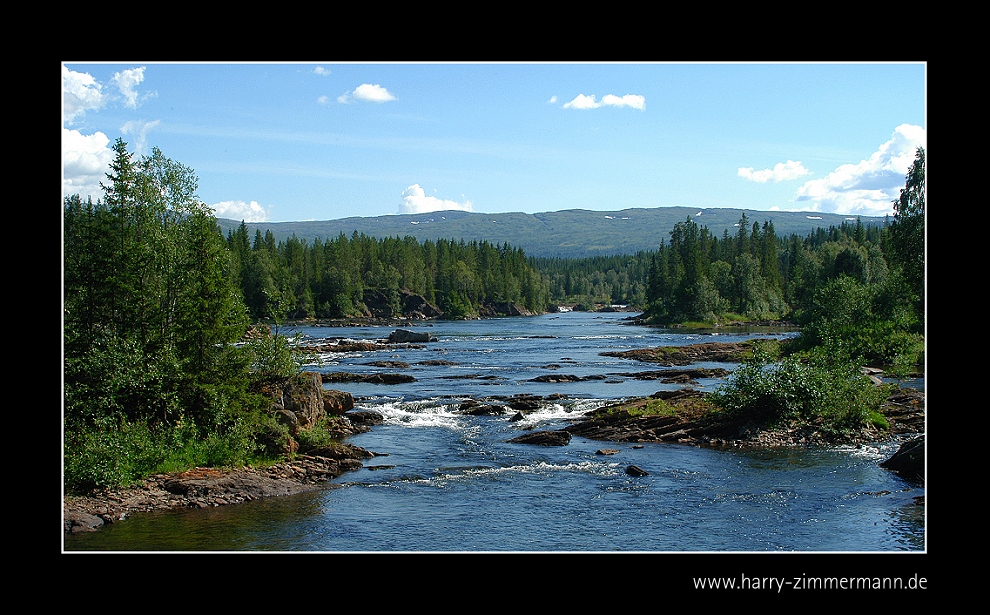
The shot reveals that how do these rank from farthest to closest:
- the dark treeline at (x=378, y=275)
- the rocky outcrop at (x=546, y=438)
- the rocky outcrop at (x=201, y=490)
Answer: the dark treeline at (x=378, y=275)
the rocky outcrop at (x=546, y=438)
the rocky outcrop at (x=201, y=490)

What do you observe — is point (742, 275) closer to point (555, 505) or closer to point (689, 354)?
point (689, 354)

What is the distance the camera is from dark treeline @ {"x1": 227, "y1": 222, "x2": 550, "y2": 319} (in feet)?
423

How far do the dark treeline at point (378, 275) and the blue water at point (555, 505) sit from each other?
90.3 m

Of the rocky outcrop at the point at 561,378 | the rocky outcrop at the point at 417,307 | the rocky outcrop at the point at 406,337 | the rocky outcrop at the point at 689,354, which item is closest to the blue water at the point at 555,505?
the rocky outcrop at the point at 561,378

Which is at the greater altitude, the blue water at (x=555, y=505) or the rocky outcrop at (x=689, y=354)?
the rocky outcrop at (x=689, y=354)

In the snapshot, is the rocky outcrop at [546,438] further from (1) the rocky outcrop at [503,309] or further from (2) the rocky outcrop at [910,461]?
(1) the rocky outcrop at [503,309]

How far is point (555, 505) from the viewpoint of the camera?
2114cm

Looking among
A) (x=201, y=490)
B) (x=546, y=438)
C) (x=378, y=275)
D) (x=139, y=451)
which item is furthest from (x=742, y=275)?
(x=139, y=451)

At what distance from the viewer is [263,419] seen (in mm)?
26734

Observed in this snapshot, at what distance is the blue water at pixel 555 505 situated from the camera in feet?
58.9
